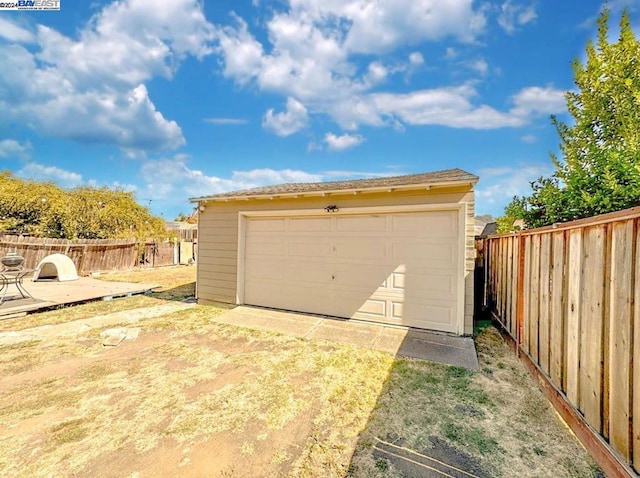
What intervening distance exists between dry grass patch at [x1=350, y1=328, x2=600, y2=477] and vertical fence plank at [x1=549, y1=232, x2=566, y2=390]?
458mm

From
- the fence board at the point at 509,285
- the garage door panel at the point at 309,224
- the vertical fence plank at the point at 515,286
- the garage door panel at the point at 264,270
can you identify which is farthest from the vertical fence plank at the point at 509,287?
the garage door panel at the point at 264,270

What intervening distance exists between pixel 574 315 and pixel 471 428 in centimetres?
137

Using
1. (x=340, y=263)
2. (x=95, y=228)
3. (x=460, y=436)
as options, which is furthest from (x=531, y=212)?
(x=95, y=228)

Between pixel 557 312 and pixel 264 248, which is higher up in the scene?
pixel 264 248

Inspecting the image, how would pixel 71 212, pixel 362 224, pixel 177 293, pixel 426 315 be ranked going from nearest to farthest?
pixel 426 315 < pixel 362 224 < pixel 177 293 < pixel 71 212

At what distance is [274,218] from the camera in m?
6.99

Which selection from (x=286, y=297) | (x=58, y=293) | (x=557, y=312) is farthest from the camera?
(x=58, y=293)

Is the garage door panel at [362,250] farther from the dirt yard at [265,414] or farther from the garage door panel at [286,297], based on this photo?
the dirt yard at [265,414]

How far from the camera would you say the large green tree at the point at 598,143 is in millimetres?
4973

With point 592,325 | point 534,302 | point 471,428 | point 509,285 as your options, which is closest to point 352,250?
point 509,285

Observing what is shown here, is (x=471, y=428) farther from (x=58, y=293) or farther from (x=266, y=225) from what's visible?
(x=58, y=293)

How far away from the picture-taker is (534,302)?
11.5 feet

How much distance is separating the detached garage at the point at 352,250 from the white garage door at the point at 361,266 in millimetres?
19

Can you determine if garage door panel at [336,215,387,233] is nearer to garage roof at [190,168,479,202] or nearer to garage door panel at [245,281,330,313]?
garage roof at [190,168,479,202]
